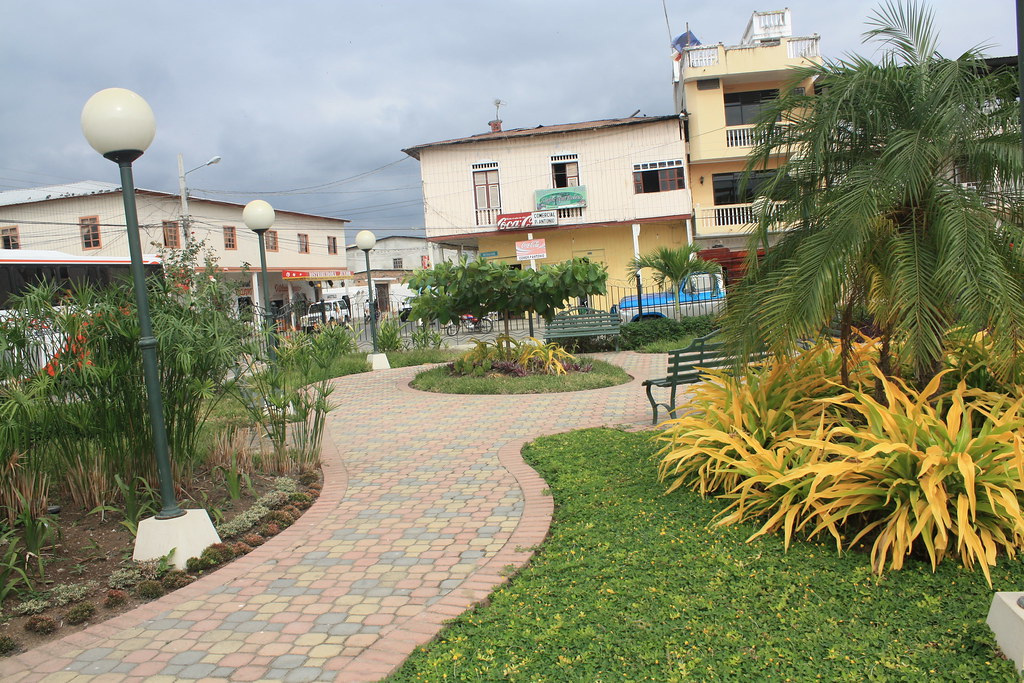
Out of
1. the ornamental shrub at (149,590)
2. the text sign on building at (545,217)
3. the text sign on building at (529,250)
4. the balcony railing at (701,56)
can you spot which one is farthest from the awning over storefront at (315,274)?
the ornamental shrub at (149,590)

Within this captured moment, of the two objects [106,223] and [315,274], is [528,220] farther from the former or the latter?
[106,223]

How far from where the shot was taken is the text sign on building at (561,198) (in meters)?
29.7

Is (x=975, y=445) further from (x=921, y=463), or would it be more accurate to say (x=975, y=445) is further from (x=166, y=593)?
(x=166, y=593)

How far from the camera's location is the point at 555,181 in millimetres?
30188

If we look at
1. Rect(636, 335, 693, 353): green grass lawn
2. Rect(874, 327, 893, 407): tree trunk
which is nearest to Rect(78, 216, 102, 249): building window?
Rect(636, 335, 693, 353): green grass lawn

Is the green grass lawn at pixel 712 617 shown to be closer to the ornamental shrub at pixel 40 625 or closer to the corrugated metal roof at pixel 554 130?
the ornamental shrub at pixel 40 625

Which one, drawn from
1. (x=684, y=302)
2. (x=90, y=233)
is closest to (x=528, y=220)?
(x=684, y=302)

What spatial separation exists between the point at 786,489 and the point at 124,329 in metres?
4.34

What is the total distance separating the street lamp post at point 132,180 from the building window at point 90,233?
34.9 m

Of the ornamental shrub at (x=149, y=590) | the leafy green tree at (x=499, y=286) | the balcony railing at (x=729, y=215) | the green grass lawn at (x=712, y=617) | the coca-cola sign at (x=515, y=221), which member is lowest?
the green grass lawn at (x=712, y=617)

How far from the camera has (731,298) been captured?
5.33 m

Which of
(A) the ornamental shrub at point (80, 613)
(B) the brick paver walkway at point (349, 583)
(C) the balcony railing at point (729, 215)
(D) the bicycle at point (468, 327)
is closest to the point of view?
(B) the brick paver walkway at point (349, 583)

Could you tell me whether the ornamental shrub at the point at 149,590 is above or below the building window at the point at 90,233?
below

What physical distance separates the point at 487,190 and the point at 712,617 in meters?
27.9
